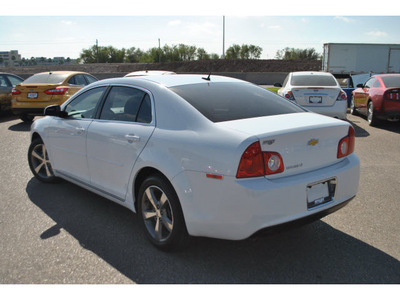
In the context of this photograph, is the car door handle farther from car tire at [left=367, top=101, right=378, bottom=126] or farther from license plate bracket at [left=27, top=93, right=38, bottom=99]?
car tire at [left=367, top=101, right=378, bottom=126]

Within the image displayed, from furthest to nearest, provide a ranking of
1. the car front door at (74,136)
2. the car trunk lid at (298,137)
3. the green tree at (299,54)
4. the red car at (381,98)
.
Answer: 1. the green tree at (299,54)
2. the red car at (381,98)
3. the car front door at (74,136)
4. the car trunk lid at (298,137)

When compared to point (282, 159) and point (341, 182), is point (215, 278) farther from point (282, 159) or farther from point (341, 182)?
point (341, 182)

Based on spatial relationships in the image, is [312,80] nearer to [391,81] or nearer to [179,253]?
[391,81]

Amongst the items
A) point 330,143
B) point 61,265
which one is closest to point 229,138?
point 330,143

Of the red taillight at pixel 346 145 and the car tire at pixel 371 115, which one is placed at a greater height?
the red taillight at pixel 346 145

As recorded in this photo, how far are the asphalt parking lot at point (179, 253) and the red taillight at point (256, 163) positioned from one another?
511 millimetres

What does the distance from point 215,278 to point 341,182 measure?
136 cm

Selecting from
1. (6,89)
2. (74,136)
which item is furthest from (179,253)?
(6,89)

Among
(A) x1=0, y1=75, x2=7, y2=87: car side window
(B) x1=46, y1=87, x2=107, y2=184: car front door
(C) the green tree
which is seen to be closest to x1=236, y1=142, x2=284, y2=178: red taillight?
(B) x1=46, y1=87, x2=107, y2=184: car front door

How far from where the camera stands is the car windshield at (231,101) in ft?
10.8

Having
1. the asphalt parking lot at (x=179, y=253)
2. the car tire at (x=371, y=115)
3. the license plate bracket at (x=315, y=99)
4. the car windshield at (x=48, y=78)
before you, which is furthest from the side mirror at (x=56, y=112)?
the car tire at (x=371, y=115)

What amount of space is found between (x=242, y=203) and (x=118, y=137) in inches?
63.2

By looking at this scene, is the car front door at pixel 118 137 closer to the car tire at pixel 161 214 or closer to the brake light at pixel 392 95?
the car tire at pixel 161 214

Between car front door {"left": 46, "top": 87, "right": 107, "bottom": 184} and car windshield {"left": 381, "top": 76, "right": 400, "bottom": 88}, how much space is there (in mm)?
8691
